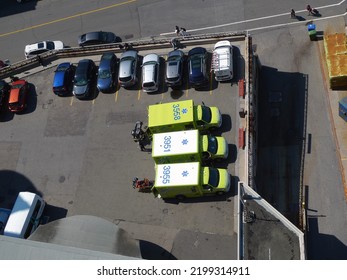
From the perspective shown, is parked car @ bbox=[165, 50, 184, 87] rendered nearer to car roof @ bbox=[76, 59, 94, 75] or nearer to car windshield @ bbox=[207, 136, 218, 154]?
car windshield @ bbox=[207, 136, 218, 154]

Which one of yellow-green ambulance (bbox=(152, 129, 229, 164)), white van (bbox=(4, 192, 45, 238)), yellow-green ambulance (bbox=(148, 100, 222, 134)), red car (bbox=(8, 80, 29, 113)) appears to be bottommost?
white van (bbox=(4, 192, 45, 238))

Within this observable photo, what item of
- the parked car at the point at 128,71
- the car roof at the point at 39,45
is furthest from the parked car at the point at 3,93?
the parked car at the point at 128,71

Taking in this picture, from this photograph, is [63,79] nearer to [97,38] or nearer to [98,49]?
[98,49]

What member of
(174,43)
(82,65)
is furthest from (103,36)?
(174,43)

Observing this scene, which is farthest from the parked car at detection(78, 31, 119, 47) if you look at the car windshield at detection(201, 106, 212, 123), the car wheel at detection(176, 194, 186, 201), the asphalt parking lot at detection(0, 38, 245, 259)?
the car wheel at detection(176, 194, 186, 201)

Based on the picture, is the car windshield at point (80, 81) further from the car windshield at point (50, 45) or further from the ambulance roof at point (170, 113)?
the car windshield at point (50, 45)
